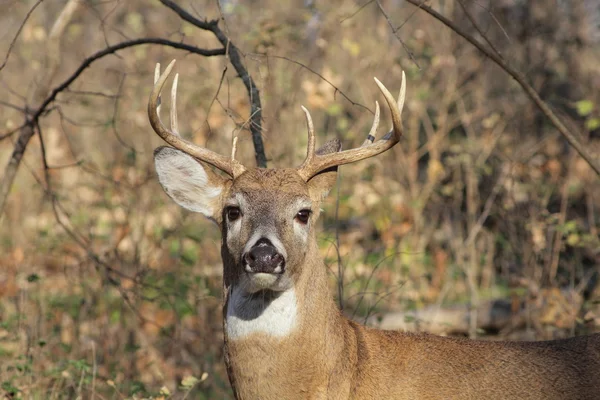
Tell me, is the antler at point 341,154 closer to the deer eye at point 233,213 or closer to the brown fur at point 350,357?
the brown fur at point 350,357

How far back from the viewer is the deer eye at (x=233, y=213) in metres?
4.51

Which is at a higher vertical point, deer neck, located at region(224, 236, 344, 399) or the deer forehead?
the deer forehead

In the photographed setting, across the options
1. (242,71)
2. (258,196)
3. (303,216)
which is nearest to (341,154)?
(303,216)

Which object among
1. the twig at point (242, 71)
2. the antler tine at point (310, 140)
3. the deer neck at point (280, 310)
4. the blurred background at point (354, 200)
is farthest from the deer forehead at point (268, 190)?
the blurred background at point (354, 200)

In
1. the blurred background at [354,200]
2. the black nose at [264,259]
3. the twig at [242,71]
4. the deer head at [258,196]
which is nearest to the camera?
the black nose at [264,259]

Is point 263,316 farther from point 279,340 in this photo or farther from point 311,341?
point 311,341

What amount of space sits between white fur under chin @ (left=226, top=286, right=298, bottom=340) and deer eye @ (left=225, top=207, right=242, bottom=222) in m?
0.40

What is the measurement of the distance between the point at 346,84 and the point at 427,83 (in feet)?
3.91

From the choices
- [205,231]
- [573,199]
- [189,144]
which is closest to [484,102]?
[573,199]

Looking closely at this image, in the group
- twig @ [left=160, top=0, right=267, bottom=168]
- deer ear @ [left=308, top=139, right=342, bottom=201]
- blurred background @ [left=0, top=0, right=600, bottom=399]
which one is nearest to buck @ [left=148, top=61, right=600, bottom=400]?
deer ear @ [left=308, top=139, right=342, bottom=201]

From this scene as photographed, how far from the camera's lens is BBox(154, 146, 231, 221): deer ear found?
15.5 feet

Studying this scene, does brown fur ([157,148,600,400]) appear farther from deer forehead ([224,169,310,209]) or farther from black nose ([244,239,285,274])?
black nose ([244,239,285,274])

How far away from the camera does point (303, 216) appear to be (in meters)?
4.52

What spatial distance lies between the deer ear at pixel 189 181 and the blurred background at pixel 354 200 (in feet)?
5.34
